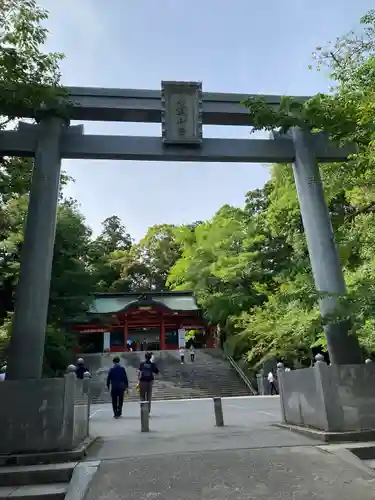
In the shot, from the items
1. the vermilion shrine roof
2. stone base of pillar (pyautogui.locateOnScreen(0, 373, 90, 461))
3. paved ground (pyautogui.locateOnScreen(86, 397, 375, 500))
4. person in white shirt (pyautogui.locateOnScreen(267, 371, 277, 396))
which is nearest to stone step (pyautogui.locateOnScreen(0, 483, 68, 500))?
paved ground (pyautogui.locateOnScreen(86, 397, 375, 500))

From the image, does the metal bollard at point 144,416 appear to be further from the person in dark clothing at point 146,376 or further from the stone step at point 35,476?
the stone step at point 35,476

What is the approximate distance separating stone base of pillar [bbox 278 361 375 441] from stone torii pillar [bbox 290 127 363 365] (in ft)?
3.35

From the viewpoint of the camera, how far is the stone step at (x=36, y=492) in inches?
185

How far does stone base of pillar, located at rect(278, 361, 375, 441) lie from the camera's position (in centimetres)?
641

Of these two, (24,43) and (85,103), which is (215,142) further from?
(24,43)

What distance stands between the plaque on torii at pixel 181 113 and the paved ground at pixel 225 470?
5744 mm

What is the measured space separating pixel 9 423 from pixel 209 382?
2022cm

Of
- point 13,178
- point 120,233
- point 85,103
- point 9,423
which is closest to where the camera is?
point 9,423

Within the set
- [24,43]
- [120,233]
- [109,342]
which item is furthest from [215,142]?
[120,233]

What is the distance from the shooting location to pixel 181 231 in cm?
3102

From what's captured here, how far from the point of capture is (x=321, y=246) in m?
8.52

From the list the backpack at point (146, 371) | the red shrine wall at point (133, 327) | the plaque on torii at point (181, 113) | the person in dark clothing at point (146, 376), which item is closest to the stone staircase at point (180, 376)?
the red shrine wall at point (133, 327)

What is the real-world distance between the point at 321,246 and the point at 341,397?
3048mm

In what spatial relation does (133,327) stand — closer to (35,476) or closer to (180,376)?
(180,376)
